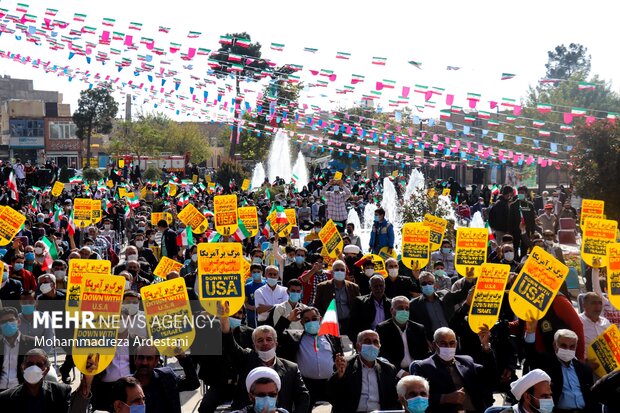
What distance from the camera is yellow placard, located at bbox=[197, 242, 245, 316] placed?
1010 cm

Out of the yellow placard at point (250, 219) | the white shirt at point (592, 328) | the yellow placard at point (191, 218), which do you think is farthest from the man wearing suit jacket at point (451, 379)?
the yellow placard at point (250, 219)

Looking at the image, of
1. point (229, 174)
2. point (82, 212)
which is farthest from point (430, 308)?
point (229, 174)

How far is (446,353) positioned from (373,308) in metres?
3.19

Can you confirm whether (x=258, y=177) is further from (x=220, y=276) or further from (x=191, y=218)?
(x=220, y=276)

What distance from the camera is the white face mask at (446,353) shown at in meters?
7.95

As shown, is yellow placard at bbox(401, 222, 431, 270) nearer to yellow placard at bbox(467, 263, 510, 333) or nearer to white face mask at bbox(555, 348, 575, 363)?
yellow placard at bbox(467, 263, 510, 333)

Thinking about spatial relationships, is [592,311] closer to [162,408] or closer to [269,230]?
[162,408]

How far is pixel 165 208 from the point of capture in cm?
2769

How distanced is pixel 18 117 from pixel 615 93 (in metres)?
56.9

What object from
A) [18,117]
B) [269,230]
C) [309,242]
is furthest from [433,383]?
[18,117]

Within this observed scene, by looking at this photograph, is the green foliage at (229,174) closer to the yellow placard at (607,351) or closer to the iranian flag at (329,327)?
the iranian flag at (329,327)

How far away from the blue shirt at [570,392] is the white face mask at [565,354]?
0.06m

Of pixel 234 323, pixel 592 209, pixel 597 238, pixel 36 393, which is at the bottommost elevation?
pixel 36 393

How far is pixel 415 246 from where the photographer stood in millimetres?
14578
